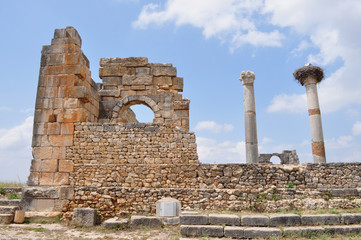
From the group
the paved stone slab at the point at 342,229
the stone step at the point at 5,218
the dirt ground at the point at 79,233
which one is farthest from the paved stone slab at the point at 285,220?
the stone step at the point at 5,218

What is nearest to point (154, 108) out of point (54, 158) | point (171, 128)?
point (171, 128)

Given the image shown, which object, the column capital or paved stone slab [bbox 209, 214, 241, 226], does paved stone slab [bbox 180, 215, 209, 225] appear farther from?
the column capital

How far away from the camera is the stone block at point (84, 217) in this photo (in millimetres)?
7402

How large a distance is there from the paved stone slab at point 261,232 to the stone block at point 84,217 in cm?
420

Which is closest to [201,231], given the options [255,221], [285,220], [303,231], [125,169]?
[255,221]

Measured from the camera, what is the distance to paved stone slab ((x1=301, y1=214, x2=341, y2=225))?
20.2 ft

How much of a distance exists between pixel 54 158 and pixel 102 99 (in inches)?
148

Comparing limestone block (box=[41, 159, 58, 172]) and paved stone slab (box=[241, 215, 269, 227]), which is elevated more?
limestone block (box=[41, 159, 58, 172])

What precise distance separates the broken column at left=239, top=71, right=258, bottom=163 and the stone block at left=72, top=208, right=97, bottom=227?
7.46 meters

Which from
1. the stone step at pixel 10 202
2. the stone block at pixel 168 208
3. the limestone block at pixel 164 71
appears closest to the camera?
the stone block at pixel 168 208

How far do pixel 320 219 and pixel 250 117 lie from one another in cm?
700

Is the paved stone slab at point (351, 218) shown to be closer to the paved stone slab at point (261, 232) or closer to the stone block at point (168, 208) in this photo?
the paved stone slab at point (261, 232)

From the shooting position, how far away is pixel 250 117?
41.9 feet

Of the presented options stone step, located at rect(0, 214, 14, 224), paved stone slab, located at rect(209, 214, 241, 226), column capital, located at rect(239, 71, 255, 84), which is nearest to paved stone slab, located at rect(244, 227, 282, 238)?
paved stone slab, located at rect(209, 214, 241, 226)
